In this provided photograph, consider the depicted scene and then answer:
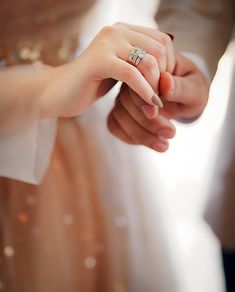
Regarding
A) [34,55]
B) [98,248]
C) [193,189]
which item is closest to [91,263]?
[98,248]

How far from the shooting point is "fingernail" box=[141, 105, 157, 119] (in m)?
0.42

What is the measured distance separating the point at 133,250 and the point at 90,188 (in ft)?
0.30

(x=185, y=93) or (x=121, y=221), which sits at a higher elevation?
(x=185, y=93)

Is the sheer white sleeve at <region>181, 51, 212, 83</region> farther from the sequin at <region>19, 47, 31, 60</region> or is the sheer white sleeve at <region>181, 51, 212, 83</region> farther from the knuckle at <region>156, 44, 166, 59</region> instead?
the sequin at <region>19, 47, 31, 60</region>

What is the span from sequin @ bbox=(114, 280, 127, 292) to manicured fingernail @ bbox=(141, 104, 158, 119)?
0.66ft

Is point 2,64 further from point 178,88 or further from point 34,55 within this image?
point 178,88

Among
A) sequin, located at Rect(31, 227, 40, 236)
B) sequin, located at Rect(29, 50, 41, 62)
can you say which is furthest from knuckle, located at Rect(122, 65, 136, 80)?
sequin, located at Rect(31, 227, 40, 236)

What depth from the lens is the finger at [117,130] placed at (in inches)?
18.2

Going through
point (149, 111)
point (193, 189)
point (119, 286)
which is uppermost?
point (149, 111)

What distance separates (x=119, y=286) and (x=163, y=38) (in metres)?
0.29

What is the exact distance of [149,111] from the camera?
424mm

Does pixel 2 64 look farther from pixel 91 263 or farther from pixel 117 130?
pixel 91 263

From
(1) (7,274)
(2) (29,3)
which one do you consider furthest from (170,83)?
(1) (7,274)

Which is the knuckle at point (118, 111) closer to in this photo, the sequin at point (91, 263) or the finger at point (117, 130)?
the finger at point (117, 130)
